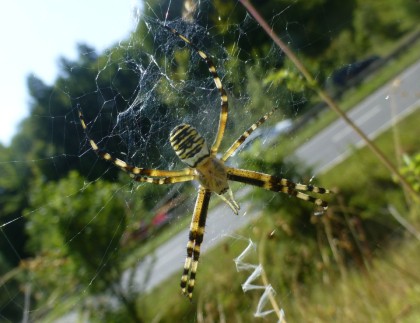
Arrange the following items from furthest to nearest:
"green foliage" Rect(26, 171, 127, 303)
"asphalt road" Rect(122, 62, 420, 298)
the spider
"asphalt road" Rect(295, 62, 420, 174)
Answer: "asphalt road" Rect(295, 62, 420, 174) < "asphalt road" Rect(122, 62, 420, 298) < "green foliage" Rect(26, 171, 127, 303) < the spider

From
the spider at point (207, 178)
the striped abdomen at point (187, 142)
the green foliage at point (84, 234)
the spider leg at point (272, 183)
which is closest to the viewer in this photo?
the striped abdomen at point (187, 142)

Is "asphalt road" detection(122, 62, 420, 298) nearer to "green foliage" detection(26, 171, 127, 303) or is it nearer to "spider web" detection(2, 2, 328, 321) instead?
"green foliage" detection(26, 171, 127, 303)

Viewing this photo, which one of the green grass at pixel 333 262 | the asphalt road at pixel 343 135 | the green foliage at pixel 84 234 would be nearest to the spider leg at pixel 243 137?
the green grass at pixel 333 262

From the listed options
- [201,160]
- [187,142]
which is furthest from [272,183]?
Result: [187,142]

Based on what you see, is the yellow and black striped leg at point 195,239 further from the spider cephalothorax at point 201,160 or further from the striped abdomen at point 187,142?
the striped abdomen at point 187,142

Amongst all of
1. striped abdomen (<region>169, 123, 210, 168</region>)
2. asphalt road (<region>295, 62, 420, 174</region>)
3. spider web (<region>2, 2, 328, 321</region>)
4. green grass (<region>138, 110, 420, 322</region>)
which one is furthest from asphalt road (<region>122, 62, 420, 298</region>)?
striped abdomen (<region>169, 123, 210, 168</region>)

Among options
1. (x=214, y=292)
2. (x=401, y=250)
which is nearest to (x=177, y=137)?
(x=214, y=292)
